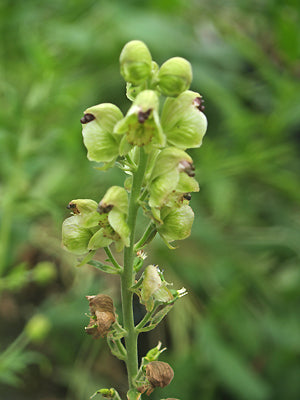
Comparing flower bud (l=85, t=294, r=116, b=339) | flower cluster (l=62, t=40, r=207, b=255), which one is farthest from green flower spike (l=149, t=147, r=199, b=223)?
flower bud (l=85, t=294, r=116, b=339)

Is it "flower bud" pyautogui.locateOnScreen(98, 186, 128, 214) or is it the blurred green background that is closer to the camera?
"flower bud" pyautogui.locateOnScreen(98, 186, 128, 214)

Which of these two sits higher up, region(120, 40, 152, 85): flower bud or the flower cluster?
region(120, 40, 152, 85): flower bud

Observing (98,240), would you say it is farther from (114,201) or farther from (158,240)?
(158,240)

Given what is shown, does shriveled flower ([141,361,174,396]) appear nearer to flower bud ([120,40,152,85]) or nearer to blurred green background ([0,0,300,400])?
flower bud ([120,40,152,85])

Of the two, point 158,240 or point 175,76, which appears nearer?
point 175,76

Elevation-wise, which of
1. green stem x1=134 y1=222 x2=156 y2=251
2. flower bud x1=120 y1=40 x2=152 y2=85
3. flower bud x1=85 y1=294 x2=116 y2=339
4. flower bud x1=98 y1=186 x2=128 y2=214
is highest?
flower bud x1=120 y1=40 x2=152 y2=85

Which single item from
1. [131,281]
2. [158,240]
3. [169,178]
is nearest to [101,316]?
[131,281]

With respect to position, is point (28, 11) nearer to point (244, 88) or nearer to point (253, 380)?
point (244, 88)
